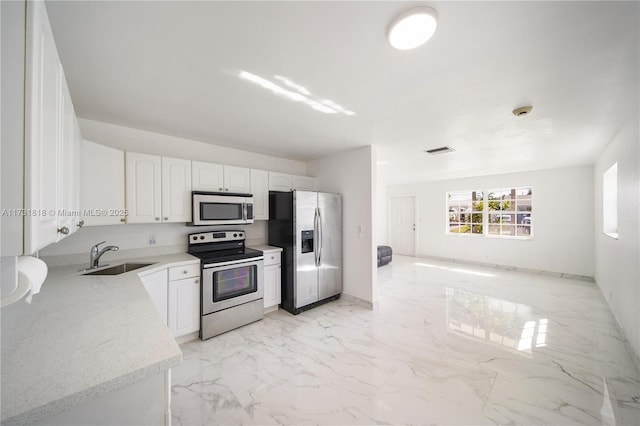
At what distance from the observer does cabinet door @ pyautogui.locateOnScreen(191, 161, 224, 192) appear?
296 cm

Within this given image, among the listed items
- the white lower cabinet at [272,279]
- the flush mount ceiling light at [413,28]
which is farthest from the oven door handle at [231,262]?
the flush mount ceiling light at [413,28]

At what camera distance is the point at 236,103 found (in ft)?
7.14

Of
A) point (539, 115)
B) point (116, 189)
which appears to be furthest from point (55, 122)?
point (539, 115)

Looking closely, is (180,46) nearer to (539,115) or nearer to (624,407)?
(539,115)

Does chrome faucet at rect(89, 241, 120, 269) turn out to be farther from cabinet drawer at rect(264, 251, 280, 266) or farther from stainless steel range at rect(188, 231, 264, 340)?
cabinet drawer at rect(264, 251, 280, 266)

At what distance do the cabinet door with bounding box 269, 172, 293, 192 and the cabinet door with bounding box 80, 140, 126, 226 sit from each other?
1.79m

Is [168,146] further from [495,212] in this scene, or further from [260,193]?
[495,212]

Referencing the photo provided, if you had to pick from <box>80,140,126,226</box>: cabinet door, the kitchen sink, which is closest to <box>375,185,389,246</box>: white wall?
the kitchen sink

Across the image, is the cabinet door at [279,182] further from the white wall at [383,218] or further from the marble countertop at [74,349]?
the white wall at [383,218]

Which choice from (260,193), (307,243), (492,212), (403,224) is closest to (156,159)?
(260,193)

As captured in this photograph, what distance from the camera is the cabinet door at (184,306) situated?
2.51m

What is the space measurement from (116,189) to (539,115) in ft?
14.3

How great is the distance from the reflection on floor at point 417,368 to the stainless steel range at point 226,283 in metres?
0.16

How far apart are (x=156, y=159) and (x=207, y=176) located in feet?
1.84
